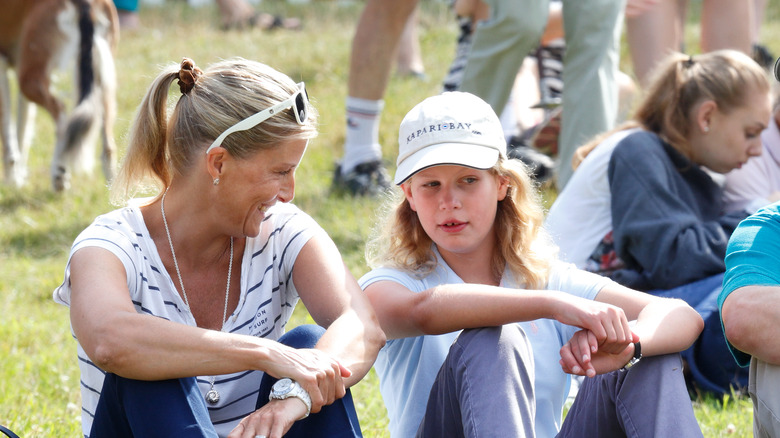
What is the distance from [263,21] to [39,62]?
A: 5025 millimetres

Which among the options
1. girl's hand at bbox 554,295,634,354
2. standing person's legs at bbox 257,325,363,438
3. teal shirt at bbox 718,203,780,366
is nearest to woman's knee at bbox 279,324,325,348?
standing person's legs at bbox 257,325,363,438

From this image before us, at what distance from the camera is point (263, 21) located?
11.5 m

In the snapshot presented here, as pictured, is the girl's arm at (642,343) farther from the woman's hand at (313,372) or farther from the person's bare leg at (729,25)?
the person's bare leg at (729,25)

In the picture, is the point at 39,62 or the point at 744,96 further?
the point at 39,62

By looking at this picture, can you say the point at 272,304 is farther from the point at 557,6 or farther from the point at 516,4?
the point at 557,6

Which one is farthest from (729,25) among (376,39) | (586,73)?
(376,39)

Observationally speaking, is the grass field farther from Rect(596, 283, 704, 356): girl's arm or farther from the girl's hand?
the girl's hand

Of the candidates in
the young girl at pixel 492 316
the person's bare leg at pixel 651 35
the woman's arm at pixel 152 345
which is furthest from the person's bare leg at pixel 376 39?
the woman's arm at pixel 152 345

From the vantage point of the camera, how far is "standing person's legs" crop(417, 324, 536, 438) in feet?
7.43

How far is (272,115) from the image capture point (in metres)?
2.48

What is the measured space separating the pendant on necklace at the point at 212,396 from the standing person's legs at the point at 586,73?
248 centimetres

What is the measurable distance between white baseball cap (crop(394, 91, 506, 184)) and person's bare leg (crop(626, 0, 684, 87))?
2.87 metres

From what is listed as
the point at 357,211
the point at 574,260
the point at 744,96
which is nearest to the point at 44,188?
the point at 357,211

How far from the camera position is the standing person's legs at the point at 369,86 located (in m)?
5.40
